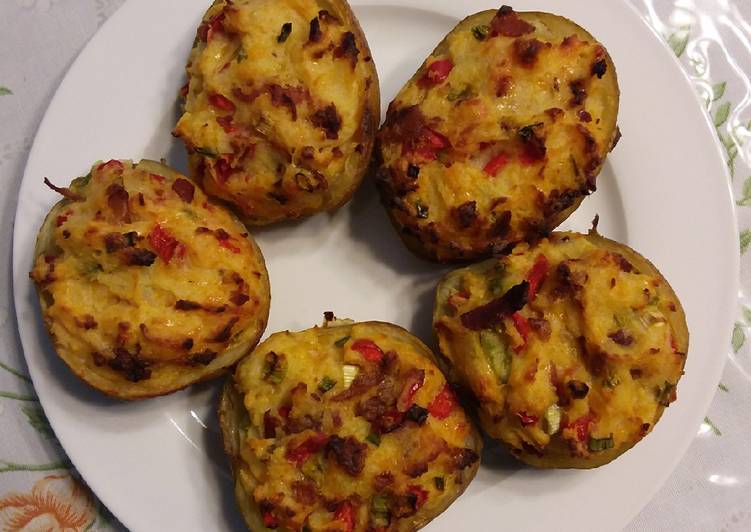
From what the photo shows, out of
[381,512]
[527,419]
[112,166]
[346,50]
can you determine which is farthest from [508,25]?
[381,512]

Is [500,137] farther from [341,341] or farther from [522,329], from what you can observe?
[341,341]

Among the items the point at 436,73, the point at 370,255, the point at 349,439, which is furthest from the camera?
the point at 370,255

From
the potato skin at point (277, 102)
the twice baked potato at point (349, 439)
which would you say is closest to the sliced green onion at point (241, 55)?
the potato skin at point (277, 102)

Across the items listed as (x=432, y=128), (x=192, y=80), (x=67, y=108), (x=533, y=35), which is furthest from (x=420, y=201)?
(x=67, y=108)

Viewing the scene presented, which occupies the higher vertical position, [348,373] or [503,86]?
[503,86]

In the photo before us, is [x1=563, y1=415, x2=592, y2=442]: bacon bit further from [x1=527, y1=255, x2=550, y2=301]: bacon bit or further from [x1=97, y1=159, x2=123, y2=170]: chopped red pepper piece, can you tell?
[x1=97, y1=159, x2=123, y2=170]: chopped red pepper piece

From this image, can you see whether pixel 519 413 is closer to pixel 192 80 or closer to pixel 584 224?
pixel 584 224
